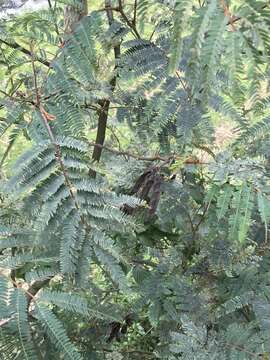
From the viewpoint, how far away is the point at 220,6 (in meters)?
0.90

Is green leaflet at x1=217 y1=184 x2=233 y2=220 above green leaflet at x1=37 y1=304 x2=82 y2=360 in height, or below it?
above

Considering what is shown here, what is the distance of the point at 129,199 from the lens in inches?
57.8

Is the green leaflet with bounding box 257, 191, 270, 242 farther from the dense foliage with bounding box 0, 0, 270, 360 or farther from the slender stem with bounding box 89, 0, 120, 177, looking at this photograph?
the slender stem with bounding box 89, 0, 120, 177

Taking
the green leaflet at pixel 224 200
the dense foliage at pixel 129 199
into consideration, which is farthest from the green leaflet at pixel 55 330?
the green leaflet at pixel 224 200

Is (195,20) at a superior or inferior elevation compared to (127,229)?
superior

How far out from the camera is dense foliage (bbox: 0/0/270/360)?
1.39 meters

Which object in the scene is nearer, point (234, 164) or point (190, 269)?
point (234, 164)

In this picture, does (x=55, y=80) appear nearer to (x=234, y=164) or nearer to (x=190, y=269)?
(x=234, y=164)

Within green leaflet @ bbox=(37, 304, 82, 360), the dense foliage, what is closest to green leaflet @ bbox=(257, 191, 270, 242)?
the dense foliage

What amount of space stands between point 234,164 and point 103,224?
1.26 feet

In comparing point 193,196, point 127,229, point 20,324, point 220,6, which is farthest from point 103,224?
point 220,6

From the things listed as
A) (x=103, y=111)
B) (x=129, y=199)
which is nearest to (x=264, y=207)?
(x=129, y=199)

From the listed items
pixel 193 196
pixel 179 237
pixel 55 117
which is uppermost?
pixel 55 117

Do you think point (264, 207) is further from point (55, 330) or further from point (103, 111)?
point (103, 111)
